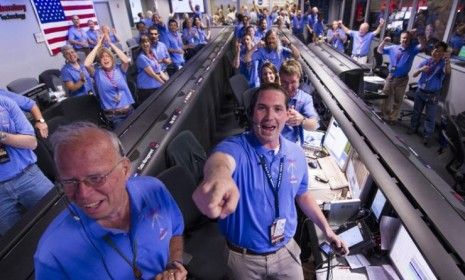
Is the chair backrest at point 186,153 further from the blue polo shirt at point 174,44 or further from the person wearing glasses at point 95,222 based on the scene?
the blue polo shirt at point 174,44

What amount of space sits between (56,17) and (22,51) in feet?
5.77

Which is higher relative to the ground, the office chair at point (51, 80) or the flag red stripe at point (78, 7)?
the flag red stripe at point (78, 7)

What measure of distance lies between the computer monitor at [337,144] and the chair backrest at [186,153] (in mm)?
1243

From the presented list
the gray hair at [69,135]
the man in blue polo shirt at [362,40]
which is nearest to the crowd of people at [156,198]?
the gray hair at [69,135]

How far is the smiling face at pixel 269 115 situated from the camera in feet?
4.79

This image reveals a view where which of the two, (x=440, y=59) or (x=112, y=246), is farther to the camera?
(x=440, y=59)

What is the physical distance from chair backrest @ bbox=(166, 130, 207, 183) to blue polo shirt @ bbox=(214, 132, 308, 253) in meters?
0.76

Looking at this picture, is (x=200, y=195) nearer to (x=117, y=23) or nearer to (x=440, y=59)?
(x=440, y=59)

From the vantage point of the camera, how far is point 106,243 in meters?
1.02

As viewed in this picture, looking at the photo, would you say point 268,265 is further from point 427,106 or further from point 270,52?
point 427,106

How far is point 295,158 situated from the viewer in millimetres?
1575

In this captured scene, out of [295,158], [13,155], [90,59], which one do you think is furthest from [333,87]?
[90,59]

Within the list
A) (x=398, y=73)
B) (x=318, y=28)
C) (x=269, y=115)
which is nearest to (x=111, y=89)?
(x=269, y=115)

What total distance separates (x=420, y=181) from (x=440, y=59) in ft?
13.9
